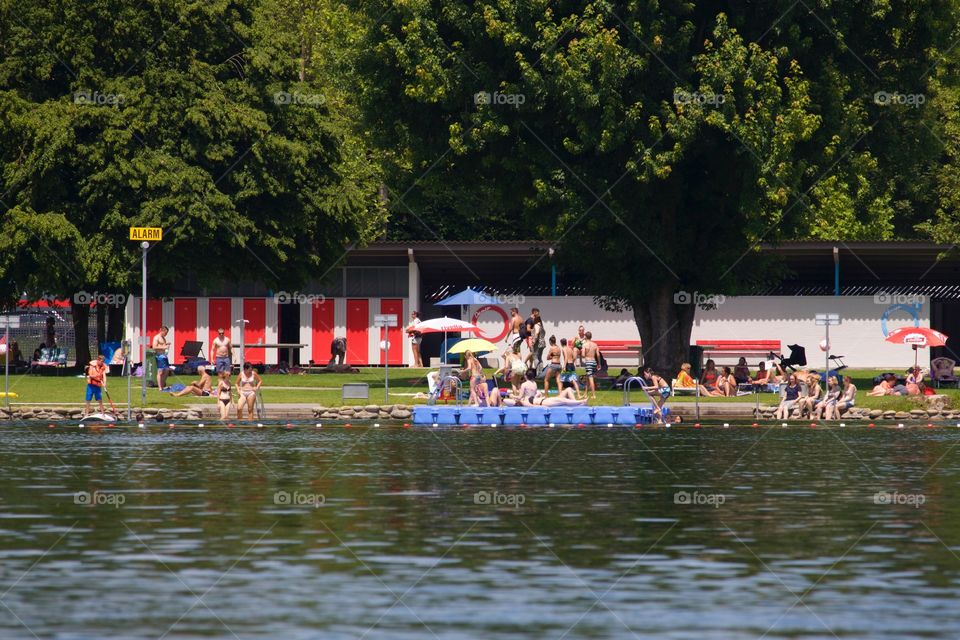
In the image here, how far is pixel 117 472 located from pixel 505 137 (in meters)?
22.9

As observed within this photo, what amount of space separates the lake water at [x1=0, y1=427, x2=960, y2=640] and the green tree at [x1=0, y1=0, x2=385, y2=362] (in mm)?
21403

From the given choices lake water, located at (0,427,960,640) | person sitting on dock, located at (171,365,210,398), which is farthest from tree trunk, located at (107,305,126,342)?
lake water, located at (0,427,960,640)

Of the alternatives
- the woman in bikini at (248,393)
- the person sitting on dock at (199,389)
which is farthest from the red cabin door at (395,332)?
the woman in bikini at (248,393)

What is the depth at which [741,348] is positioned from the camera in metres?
61.1

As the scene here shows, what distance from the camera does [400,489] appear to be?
78.2 ft

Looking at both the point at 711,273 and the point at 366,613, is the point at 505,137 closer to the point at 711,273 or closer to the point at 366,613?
the point at 711,273

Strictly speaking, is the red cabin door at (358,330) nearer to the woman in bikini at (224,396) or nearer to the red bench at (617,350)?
the red bench at (617,350)

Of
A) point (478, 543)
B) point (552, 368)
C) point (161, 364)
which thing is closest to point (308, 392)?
point (161, 364)

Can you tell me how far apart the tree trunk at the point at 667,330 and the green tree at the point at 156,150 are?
1177 centimetres

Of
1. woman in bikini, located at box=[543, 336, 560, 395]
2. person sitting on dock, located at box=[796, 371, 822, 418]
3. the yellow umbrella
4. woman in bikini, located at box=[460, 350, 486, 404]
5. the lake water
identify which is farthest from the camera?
woman in bikini, located at box=[543, 336, 560, 395]

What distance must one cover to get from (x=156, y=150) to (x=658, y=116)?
54.4ft

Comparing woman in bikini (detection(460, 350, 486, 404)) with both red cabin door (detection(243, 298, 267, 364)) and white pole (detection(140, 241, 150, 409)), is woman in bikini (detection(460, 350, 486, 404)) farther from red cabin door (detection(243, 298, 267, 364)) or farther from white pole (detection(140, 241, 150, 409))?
red cabin door (detection(243, 298, 267, 364))

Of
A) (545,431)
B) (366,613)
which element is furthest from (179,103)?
(366,613)

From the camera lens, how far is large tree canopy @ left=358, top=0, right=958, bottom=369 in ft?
144
